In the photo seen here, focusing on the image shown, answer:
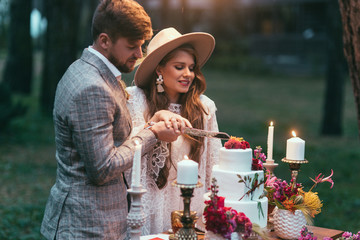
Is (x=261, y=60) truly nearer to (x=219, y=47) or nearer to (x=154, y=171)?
(x=219, y=47)

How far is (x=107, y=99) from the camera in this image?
8.28 ft

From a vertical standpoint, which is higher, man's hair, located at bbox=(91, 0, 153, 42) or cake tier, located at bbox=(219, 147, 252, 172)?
man's hair, located at bbox=(91, 0, 153, 42)

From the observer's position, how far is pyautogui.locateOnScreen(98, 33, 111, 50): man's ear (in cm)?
262

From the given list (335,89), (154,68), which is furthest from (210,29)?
(154,68)

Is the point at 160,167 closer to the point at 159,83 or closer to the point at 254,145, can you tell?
the point at 159,83

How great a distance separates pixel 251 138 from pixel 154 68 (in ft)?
28.5

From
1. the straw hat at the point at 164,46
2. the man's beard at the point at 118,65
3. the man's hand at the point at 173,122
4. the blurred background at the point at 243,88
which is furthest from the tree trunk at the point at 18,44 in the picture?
the man's beard at the point at 118,65

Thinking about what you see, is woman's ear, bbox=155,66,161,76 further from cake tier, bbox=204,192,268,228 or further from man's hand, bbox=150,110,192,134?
cake tier, bbox=204,192,268,228

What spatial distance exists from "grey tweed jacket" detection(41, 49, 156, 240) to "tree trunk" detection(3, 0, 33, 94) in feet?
49.3

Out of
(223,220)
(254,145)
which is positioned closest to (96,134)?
(223,220)

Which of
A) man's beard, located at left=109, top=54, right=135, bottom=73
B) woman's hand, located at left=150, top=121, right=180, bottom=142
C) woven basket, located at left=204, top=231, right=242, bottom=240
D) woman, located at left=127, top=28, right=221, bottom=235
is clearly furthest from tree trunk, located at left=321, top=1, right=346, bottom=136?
woven basket, located at left=204, top=231, right=242, bottom=240

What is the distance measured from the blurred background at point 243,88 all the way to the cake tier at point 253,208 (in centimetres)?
287

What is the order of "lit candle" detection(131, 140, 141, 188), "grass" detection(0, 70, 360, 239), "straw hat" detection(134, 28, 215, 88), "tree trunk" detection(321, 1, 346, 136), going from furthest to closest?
"tree trunk" detection(321, 1, 346, 136) < "grass" detection(0, 70, 360, 239) < "straw hat" detection(134, 28, 215, 88) < "lit candle" detection(131, 140, 141, 188)

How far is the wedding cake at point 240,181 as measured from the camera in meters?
2.81
